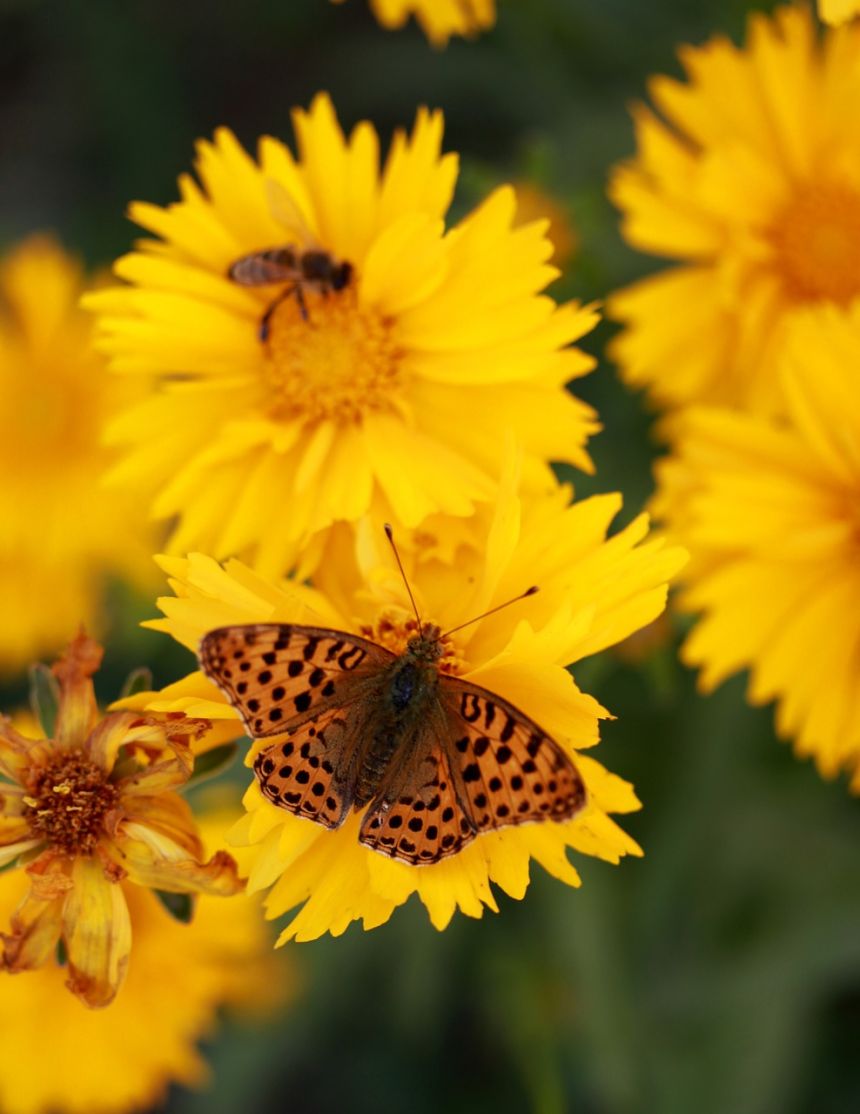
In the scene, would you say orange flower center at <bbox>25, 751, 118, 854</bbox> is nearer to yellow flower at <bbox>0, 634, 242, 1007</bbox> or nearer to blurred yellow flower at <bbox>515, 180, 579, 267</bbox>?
yellow flower at <bbox>0, 634, 242, 1007</bbox>

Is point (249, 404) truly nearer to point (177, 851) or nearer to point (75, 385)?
point (177, 851)

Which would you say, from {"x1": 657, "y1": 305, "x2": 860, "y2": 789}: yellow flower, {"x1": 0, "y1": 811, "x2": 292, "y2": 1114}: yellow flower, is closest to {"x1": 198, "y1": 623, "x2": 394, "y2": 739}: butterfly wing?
{"x1": 657, "y1": 305, "x2": 860, "y2": 789}: yellow flower

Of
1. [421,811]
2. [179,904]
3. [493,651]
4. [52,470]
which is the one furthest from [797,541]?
[52,470]

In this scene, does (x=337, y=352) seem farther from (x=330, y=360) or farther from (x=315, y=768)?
(x=315, y=768)

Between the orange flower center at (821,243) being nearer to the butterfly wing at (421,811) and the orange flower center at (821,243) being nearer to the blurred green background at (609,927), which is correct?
the blurred green background at (609,927)

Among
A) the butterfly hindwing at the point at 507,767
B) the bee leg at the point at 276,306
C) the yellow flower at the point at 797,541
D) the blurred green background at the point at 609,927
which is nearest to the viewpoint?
the butterfly hindwing at the point at 507,767

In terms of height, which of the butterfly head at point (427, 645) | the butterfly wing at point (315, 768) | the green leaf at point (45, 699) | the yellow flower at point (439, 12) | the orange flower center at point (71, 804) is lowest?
the orange flower center at point (71, 804)

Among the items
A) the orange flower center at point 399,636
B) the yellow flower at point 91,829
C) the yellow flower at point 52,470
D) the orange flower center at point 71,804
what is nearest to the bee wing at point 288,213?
the orange flower center at point 399,636

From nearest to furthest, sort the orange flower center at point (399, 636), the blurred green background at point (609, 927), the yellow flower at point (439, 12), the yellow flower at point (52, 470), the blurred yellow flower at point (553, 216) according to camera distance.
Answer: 1. the orange flower center at point (399, 636)
2. the yellow flower at point (439, 12)
3. the blurred yellow flower at point (553, 216)
4. the blurred green background at point (609, 927)
5. the yellow flower at point (52, 470)
